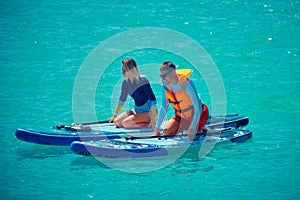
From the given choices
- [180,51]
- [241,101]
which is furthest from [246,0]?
[241,101]

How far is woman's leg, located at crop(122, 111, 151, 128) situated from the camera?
12.9 metres

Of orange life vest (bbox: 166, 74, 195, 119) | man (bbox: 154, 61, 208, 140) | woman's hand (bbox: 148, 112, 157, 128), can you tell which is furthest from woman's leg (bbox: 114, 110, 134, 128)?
orange life vest (bbox: 166, 74, 195, 119)

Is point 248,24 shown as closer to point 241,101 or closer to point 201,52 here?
point 201,52

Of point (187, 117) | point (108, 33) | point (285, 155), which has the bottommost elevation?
point (285, 155)

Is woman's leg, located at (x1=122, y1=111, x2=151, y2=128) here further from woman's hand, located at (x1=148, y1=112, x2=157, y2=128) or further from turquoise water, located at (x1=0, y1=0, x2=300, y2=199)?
turquoise water, located at (x1=0, y1=0, x2=300, y2=199)

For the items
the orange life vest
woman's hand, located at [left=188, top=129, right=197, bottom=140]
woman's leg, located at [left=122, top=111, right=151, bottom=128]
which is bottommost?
woman's hand, located at [left=188, top=129, right=197, bottom=140]

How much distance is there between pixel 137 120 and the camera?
12.9m

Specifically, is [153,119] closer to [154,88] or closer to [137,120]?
[137,120]

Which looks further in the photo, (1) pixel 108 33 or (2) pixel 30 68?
(1) pixel 108 33

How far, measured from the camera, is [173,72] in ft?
39.5

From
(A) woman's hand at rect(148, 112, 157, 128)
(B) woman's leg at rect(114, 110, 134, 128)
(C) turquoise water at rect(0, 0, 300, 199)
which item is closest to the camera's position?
(C) turquoise water at rect(0, 0, 300, 199)

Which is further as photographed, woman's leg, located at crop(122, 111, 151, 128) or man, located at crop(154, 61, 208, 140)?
woman's leg, located at crop(122, 111, 151, 128)

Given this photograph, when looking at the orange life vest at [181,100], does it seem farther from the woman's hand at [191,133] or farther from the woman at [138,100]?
the woman at [138,100]

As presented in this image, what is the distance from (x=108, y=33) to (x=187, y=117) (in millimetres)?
8263
